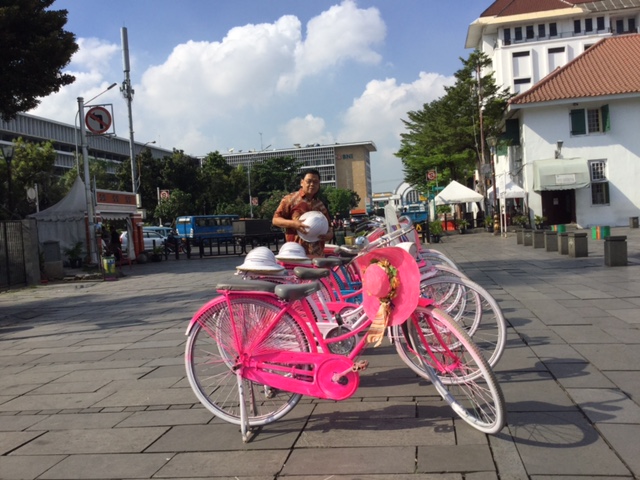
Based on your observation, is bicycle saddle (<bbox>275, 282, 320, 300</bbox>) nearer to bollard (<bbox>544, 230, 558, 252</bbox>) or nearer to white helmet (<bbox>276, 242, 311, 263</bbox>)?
white helmet (<bbox>276, 242, 311, 263</bbox>)

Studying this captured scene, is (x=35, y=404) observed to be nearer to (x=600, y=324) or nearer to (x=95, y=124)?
(x=600, y=324)

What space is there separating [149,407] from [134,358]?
189 centimetres

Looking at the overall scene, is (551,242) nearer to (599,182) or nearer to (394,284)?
(394,284)

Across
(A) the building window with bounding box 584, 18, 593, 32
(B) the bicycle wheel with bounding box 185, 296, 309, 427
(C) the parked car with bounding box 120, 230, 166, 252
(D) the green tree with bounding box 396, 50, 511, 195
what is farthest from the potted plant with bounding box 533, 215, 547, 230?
(A) the building window with bounding box 584, 18, 593, 32

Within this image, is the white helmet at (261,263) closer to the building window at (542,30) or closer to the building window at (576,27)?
the building window at (542,30)

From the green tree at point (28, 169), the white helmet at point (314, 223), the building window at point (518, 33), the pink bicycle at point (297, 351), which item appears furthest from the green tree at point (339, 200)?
the pink bicycle at point (297, 351)

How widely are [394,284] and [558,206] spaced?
32.1 metres

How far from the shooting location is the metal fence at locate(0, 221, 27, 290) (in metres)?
15.8

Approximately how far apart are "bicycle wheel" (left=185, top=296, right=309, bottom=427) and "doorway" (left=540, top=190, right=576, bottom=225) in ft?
103

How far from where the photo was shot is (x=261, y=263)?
3854 mm

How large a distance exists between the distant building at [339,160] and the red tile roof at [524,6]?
9631 centimetres

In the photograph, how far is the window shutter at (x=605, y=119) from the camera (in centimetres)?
3091

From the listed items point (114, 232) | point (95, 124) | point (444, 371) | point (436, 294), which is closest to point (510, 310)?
point (436, 294)

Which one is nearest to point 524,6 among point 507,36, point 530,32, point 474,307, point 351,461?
point 530,32
